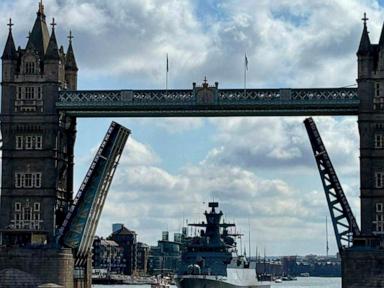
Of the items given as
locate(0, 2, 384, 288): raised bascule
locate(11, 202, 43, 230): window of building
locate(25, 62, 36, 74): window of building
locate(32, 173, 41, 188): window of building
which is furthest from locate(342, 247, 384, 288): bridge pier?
locate(25, 62, 36, 74): window of building

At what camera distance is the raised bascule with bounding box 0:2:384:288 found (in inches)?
3228

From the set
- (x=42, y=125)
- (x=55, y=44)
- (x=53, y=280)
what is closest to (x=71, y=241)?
(x=53, y=280)

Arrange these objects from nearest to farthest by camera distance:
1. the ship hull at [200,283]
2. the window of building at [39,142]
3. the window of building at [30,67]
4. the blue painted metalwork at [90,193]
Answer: the blue painted metalwork at [90,193], the window of building at [39,142], the window of building at [30,67], the ship hull at [200,283]

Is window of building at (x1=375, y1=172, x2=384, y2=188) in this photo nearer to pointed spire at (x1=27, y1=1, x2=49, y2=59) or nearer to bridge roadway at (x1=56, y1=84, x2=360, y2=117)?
bridge roadway at (x1=56, y1=84, x2=360, y2=117)

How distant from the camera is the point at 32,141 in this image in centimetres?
8550

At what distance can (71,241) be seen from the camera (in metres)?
84.3

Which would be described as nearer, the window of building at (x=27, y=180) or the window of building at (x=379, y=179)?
the window of building at (x=379, y=179)

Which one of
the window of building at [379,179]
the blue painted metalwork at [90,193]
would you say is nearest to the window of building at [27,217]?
the blue painted metalwork at [90,193]

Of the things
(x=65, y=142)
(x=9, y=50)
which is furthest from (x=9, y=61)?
(x=65, y=142)

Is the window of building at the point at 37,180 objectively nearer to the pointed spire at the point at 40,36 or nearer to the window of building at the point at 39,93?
the window of building at the point at 39,93

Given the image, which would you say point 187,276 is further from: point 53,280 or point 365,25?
point 365,25

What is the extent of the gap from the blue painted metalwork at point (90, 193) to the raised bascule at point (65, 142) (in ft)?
0.25

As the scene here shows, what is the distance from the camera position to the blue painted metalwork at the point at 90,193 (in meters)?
83.4

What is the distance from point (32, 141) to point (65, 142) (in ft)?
11.0
